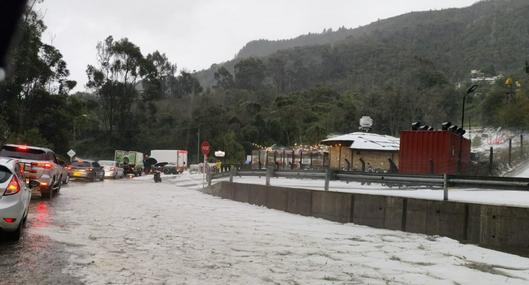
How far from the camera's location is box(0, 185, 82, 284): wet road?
277 inches

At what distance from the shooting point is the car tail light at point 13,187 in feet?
31.6

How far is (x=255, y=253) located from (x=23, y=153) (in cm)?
1363

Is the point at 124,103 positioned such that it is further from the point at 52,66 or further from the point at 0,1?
the point at 0,1

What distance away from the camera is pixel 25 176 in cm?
1945

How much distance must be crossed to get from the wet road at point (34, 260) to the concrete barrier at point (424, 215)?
6913 mm

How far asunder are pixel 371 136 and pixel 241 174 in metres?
24.4

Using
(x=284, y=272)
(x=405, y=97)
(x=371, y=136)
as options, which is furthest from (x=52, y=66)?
(x=284, y=272)

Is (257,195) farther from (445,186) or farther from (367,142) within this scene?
(367,142)

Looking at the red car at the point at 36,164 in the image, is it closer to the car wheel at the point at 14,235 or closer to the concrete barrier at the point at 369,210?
the car wheel at the point at 14,235

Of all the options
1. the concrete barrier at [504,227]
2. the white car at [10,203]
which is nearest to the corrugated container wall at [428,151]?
the concrete barrier at [504,227]

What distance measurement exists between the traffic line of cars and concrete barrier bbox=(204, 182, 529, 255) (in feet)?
23.8

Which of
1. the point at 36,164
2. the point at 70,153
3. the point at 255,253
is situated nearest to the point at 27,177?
the point at 36,164

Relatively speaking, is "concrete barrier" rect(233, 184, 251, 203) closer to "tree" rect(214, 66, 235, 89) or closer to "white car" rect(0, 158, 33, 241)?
"white car" rect(0, 158, 33, 241)

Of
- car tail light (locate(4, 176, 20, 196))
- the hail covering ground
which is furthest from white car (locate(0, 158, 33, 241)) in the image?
the hail covering ground
